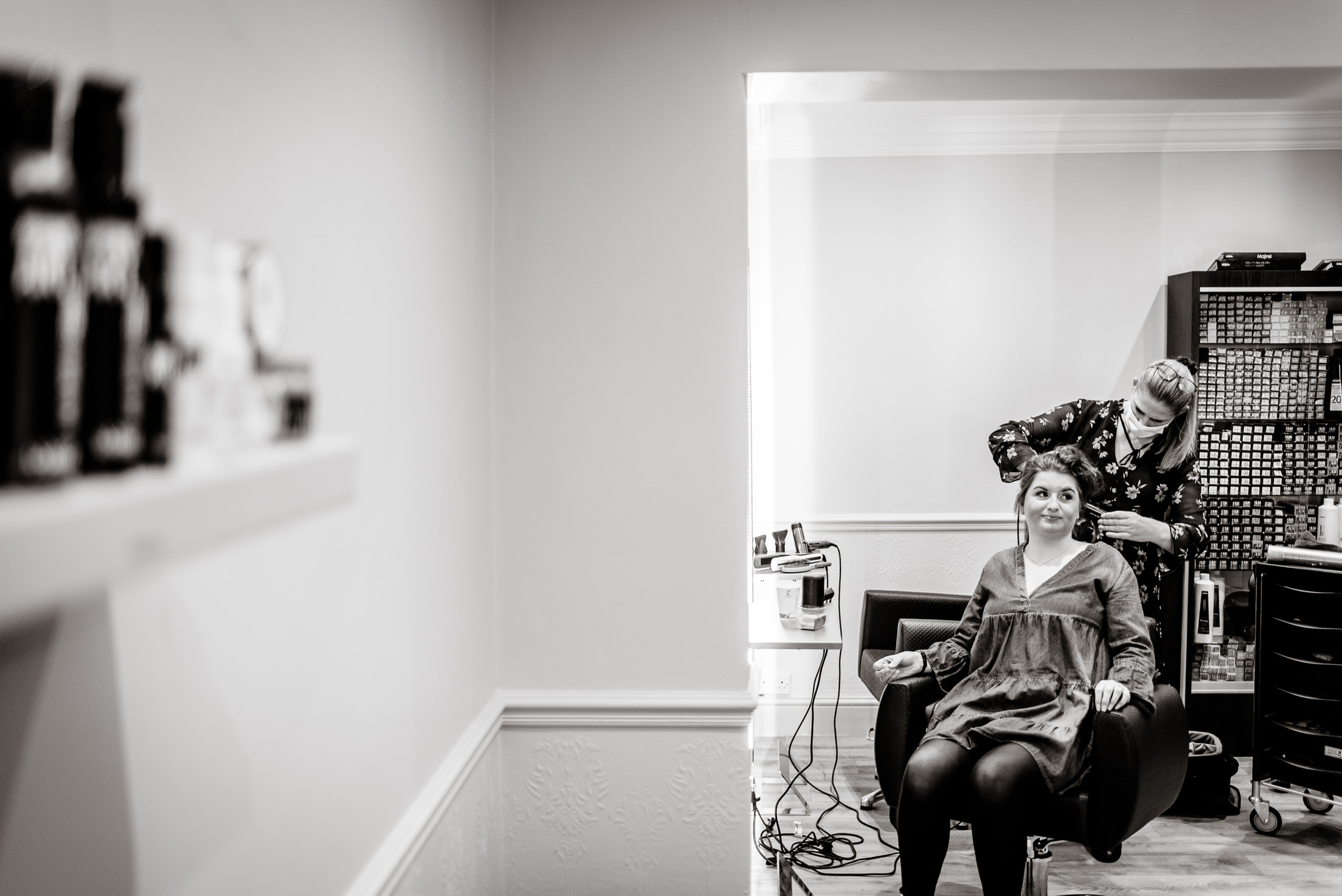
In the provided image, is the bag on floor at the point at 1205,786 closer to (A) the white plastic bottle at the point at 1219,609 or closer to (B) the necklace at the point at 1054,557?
(A) the white plastic bottle at the point at 1219,609

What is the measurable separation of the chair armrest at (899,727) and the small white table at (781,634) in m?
0.23

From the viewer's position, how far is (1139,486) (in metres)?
2.84

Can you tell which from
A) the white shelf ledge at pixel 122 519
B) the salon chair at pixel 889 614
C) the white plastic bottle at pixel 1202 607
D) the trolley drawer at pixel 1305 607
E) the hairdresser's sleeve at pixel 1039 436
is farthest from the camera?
the white plastic bottle at pixel 1202 607

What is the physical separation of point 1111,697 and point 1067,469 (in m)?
0.64

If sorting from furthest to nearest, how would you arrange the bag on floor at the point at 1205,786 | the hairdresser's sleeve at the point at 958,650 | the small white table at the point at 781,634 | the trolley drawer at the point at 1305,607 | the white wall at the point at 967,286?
the white wall at the point at 967,286 < the bag on floor at the point at 1205,786 < the trolley drawer at the point at 1305,607 < the small white table at the point at 781,634 < the hairdresser's sleeve at the point at 958,650

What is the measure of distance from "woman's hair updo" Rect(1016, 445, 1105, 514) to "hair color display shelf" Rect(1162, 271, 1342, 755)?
5.79 ft

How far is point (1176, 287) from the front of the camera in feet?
13.1

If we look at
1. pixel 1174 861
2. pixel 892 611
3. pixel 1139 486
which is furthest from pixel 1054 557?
pixel 1174 861

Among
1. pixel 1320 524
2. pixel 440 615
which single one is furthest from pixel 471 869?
pixel 1320 524

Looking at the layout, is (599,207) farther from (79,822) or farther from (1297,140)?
(1297,140)

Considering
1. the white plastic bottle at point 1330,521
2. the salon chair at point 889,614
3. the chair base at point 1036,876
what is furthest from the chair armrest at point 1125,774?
the white plastic bottle at point 1330,521

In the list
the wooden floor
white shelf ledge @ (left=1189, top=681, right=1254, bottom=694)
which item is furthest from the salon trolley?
white shelf ledge @ (left=1189, top=681, right=1254, bottom=694)

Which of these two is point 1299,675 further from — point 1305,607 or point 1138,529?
point 1138,529

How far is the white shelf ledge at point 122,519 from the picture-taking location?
1.48 ft
